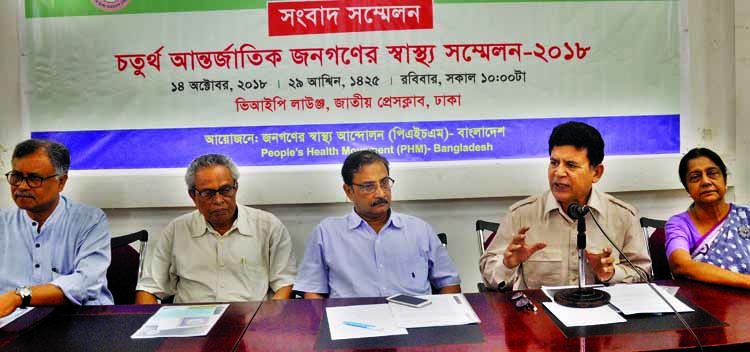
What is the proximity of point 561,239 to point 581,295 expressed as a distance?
0.54m

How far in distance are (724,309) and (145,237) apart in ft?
8.38

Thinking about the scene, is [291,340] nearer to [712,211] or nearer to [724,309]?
[724,309]

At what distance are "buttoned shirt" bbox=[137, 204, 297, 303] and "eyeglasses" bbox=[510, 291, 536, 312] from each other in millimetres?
1199

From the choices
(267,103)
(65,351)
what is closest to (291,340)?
(65,351)

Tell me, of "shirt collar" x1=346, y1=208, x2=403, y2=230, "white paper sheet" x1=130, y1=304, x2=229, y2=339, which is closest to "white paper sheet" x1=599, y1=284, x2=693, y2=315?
"shirt collar" x1=346, y1=208, x2=403, y2=230

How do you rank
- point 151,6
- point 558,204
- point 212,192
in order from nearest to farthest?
point 558,204
point 212,192
point 151,6

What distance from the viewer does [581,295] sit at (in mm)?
2066

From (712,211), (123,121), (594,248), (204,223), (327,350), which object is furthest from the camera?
(123,121)

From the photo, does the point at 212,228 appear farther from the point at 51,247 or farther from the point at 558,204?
the point at 558,204

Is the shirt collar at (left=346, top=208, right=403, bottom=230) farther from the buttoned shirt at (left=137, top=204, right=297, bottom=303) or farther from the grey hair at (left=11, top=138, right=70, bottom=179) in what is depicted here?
the grey hair at (left=11, top=138, right=70, bottom=179)

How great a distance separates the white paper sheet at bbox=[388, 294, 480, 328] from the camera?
6.21ft

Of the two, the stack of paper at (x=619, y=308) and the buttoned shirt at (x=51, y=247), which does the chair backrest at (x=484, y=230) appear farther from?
the buttoned shirt at (x=51, y=247)

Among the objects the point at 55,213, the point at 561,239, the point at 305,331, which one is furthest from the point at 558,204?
the point at 55,213

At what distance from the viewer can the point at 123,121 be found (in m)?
3.27
